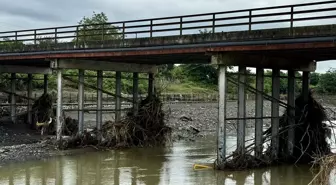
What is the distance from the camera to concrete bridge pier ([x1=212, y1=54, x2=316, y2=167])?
15.2m

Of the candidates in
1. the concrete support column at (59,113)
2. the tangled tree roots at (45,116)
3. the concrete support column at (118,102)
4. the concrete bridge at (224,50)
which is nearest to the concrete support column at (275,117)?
the concrete bridge at (224,50)

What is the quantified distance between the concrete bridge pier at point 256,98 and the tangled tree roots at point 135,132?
6018 millimetres

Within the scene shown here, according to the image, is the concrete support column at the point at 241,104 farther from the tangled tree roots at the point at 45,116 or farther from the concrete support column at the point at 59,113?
the tangled tree roots at the point at 45,116

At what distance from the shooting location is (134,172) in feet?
51.2

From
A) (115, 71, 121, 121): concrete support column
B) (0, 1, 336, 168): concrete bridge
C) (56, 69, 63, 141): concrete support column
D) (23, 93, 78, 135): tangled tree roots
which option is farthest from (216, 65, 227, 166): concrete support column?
(23, 93, 78, 135): tangled tree roots

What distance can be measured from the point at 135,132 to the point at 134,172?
6.05 meters

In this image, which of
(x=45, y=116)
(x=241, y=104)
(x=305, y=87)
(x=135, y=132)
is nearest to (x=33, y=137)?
(x=45, y=116)

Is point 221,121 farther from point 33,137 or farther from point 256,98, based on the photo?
point 33,137

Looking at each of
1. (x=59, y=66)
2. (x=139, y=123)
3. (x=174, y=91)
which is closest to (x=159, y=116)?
(x=139, y=123)

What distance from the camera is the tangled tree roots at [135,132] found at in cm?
2075

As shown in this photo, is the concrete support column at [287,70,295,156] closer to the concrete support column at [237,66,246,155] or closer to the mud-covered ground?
the concrete support column at [237,66,246,155]

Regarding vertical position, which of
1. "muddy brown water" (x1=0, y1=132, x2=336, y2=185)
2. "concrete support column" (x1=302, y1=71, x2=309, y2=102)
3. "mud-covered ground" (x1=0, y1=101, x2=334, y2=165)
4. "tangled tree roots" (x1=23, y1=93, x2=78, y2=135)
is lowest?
"muddy brown water" (x1=0, y1=132, x2=336, y2=185)

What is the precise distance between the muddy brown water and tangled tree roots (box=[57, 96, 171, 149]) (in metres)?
1.38

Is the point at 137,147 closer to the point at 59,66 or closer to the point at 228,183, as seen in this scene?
the point at 59,66
